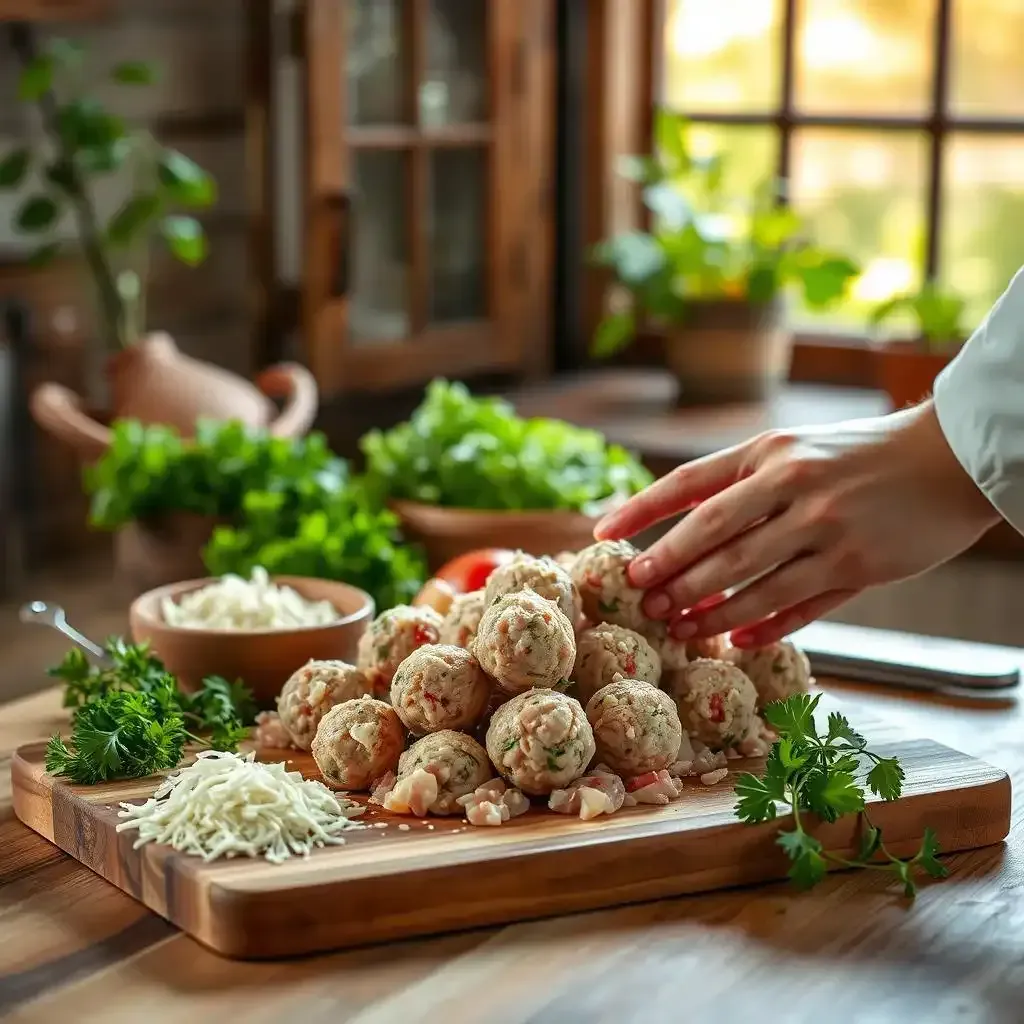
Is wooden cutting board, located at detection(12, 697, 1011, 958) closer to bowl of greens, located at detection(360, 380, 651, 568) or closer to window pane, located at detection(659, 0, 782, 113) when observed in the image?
bowl of greens, located at detection(360, 380, 651, 568)

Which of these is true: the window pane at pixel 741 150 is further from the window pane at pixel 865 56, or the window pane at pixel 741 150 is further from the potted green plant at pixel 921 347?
the potted green plant at pixel 921 347

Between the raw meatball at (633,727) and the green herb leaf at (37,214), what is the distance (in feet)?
5.87

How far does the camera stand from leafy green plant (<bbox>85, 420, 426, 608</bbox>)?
1883 millimetres

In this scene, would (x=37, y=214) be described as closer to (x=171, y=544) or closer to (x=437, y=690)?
(x=171, y=544)

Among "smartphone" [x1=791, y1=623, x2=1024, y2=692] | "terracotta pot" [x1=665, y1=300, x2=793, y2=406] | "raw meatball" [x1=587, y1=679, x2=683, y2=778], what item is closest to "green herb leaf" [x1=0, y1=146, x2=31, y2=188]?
"terracotta pot" [x1=665, y1=300, x2=793, y2=406]

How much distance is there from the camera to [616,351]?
3.47m

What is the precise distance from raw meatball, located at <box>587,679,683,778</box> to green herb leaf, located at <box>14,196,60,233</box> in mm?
1788

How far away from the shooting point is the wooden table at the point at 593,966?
1.00 m

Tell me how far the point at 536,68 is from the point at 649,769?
2256mm

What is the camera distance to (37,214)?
275cm

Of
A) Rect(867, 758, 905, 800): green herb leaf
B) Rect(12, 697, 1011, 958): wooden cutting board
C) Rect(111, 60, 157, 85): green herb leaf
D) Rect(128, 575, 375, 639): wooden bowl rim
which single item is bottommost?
Rect(12, 697, 1011, 958): wooden cutting board

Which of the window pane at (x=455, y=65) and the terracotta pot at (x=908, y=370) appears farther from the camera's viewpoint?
the window pane at (x=455, y=65)

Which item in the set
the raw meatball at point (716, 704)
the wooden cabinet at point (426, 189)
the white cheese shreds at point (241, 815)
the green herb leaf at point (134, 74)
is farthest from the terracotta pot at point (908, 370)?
the white cheese shreds at point (241, 815)

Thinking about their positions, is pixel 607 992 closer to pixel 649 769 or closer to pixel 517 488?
pixel 649 769
